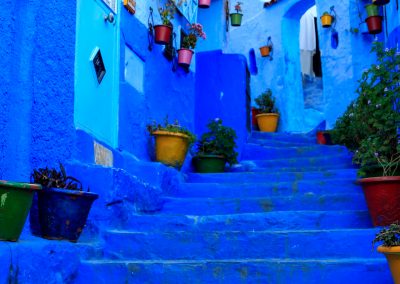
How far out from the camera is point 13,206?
319 centimetres

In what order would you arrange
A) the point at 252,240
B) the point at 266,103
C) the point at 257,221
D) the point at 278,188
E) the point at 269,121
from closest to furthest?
the point at 252,240 → the point at 257,221 → the point at 278,188 → the point at 269,121 → the point at 266,103

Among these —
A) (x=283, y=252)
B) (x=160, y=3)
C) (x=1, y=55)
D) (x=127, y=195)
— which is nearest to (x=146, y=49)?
(x=160, y=3)

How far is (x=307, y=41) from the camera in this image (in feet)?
47.2

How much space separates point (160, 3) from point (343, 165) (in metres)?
3.05

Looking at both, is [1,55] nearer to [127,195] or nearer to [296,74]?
[127,195]

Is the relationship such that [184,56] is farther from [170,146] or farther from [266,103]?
[266,103]

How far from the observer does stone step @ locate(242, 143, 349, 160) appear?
7.71 m

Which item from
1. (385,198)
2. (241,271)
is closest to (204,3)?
(385,198)

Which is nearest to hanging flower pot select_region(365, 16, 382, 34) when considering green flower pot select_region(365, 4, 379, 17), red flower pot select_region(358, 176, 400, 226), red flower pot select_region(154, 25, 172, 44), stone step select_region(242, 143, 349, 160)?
green flower pot select_region(365, 4, 379, 17)

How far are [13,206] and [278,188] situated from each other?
302cm

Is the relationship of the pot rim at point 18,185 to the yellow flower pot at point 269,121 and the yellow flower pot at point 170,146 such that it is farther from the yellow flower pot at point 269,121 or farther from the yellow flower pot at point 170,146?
the yellow flower pot at point 269,121

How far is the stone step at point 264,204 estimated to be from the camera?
4926 mm

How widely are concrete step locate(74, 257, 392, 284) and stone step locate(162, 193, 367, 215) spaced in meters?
1.29

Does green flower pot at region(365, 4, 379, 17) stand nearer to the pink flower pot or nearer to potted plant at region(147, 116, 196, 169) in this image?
the pink flower pot
